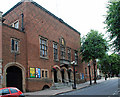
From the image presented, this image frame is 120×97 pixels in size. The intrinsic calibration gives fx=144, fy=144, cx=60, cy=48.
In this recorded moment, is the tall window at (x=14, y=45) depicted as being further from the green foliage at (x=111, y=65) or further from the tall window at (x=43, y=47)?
the green foliage at (x=111, y=65)

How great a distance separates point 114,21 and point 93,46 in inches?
627

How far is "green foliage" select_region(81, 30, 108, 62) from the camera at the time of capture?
32322 mm

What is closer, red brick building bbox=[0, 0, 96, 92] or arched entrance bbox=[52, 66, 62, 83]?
red brick building bbox=[0, 0, 96, 92]

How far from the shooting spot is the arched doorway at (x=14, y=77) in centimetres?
2013

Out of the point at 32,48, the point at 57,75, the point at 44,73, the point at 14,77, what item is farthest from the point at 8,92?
the point at 57,75

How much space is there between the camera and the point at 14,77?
821 inches

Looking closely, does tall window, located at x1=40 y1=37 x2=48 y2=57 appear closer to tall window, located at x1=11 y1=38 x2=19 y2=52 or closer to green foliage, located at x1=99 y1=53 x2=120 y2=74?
tall window, located at x1=11 y1=38 x2=19 y2=52

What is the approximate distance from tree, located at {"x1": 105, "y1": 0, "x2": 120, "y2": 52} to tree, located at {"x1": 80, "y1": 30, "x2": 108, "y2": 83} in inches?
502

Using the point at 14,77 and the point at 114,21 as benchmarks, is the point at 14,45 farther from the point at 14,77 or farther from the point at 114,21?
the point at 114,21

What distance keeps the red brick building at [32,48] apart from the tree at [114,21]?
11014 millimetres

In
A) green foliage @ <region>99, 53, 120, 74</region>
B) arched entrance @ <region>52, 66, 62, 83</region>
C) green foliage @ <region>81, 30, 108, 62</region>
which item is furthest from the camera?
green foliage @ <region>99, 53, 120, 74</region>

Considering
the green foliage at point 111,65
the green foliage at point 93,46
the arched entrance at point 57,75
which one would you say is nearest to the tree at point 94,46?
the green foliage at point 93,46

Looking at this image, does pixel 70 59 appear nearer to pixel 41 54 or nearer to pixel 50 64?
pixel 50 64

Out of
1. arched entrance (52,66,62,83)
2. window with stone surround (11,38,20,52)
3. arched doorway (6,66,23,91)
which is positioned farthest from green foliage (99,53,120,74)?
window with stone surround (11,38,20,52)
